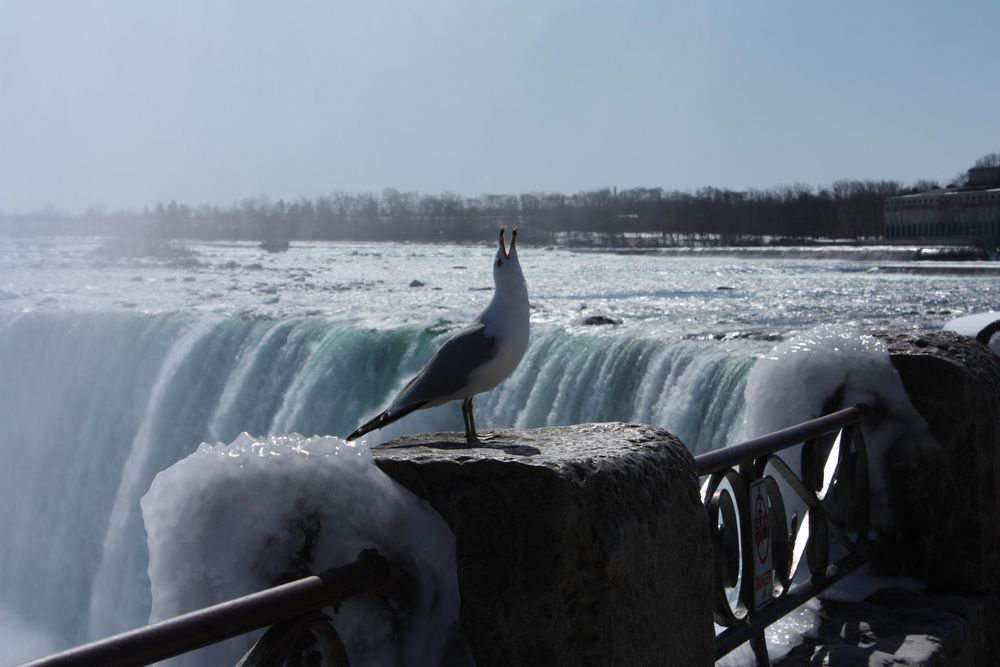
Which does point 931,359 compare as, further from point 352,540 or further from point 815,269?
point 815,269

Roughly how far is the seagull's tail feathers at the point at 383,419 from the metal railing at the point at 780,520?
65 centimetres

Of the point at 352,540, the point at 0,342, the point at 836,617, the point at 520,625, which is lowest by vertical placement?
the point at 0,342

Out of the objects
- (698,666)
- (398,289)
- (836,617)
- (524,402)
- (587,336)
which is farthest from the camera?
(398,289)

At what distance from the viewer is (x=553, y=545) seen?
→ 1819 millimetres

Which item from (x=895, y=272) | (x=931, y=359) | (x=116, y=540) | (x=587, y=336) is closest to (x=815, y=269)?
(x=895, y=272)

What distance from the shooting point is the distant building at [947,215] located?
67.1 metres

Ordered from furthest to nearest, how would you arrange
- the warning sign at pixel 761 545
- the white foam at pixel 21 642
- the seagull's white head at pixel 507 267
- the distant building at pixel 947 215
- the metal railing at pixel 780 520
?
the distant building at pixel 947 215 → the white foam at pixel 21 642 → the warning sign at pixel 761 545 → the metal railing at pixel 780 520 → the seagull's white head at pixel 507 267

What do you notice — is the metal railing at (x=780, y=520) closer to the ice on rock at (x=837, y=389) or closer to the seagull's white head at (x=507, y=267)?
the ice on rock at (x=837, y=389)

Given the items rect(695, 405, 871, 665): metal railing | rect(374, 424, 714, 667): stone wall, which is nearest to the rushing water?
rect(695, 405, 871, 665): metal railing

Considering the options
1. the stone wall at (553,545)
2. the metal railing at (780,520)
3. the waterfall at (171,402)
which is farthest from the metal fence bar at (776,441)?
the waterfall at (171,402)

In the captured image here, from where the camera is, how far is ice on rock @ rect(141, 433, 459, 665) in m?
1.81

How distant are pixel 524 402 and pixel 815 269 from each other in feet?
84.2

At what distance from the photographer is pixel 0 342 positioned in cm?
1970

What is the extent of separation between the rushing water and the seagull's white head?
760 cm
